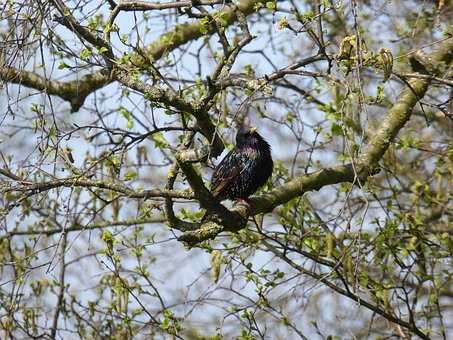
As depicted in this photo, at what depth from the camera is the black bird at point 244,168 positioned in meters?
6.38

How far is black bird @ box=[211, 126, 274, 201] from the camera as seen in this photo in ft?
20.9

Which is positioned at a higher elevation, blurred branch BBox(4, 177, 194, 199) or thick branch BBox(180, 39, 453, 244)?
thick branch BBox(180, 39, 453, 244)

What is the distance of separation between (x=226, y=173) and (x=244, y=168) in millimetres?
144

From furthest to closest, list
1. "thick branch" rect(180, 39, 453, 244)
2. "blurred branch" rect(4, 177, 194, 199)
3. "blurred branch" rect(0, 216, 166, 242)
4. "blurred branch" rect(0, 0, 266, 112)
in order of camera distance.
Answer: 1. "blurred branch" rect(0, 216, 166, 242)
2. "blurred branch" rect(0, 0, 266, 112)
3. "thick branch" rect(180, 39, 453, 244)
4. "blurred branch" rect(4, 177, 194, 199)

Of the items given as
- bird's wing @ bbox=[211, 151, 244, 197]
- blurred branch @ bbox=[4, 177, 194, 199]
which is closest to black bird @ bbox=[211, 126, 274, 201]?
bird's wing @ bbox=[211, 151, 244, 197]

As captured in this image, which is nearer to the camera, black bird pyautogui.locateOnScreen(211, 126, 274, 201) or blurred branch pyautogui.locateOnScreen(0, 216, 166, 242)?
black bird pyautogui.locateOnScreen(211, 126, 274, 201)

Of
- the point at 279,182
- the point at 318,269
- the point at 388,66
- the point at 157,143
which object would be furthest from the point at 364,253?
the point at 388,66

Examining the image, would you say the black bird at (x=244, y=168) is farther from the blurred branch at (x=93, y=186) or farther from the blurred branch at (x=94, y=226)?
the blurred branch at (x=93, y=186)

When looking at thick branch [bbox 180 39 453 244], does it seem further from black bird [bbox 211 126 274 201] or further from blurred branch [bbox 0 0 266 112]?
blurred branch [bbox 0 0 266 112]

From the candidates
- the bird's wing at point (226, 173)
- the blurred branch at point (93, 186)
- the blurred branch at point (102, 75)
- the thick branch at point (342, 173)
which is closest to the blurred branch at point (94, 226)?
the bird's wing at point (226, 173)

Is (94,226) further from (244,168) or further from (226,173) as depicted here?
(244,168)

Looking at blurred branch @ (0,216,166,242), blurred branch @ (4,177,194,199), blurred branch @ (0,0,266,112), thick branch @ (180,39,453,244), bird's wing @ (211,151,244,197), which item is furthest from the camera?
blurred branch @ (0,216,166,242)

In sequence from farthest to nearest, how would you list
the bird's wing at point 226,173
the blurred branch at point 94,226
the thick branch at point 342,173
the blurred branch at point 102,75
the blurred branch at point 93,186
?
1. the blurred branch at point 94,226
2. the bird's wing at point 226,173
3. the blurred branch at point 102,75
4. the thick branch at point 342,173
5. the blurred branch at point 93,186

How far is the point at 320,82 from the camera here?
6945 mm
